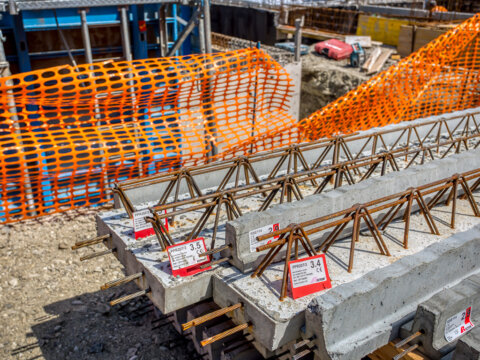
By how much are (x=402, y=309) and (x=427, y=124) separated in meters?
5.79

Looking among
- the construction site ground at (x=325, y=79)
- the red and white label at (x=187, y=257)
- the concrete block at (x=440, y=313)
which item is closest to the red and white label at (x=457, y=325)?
the concrete block at (x=440, y=313)

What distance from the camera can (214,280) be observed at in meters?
4.66

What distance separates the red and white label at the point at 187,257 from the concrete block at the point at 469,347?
2367 mm

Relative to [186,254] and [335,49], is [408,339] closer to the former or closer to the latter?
[186,254]

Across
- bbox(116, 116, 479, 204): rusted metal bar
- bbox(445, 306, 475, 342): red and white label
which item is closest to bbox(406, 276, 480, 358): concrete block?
bbox(445, 306, 475, 342): red and white label

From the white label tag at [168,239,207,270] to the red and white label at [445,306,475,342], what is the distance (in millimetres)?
2304

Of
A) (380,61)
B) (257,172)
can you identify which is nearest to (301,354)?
(257,172)

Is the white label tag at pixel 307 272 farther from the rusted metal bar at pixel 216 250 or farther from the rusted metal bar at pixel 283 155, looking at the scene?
the rusted metal bar at pixel 283 155

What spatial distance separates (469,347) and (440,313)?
360 mm

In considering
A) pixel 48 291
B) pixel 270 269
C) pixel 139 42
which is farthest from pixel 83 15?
pixel 270 269

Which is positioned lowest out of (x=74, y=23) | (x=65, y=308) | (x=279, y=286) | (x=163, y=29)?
(x=65, y=308)

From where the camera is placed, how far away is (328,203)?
5359mm

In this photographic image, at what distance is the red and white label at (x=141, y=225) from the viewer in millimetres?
5227

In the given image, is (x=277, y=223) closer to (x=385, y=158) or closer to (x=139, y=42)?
(x=385, y=158)
